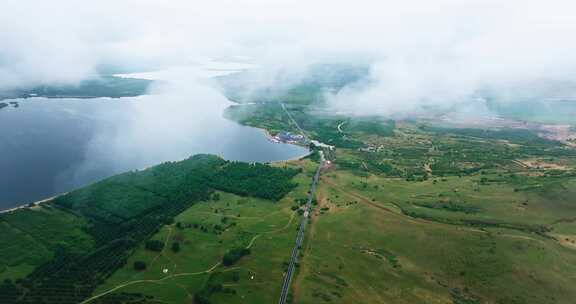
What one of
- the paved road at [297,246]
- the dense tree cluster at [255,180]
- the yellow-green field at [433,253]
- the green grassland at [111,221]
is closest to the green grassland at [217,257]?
the green grassland at [111,221]

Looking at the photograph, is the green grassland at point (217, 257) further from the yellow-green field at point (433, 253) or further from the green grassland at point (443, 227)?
the yellow-green field at point (433, 253)

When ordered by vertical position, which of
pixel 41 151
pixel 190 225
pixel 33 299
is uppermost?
pixel 41 151

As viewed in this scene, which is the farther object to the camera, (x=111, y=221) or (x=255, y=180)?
(x=255, y=180)

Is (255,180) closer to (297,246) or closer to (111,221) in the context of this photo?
(297,246)

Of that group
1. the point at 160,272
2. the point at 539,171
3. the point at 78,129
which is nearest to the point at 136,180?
the point at 160,272

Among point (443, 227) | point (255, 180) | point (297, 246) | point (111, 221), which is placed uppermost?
point (255, 180)

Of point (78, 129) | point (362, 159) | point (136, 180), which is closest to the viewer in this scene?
point (136, 180)

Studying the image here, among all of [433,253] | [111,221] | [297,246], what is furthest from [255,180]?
[433,253]

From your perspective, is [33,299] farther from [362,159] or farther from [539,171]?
[539,171]

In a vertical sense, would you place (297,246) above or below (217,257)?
above
